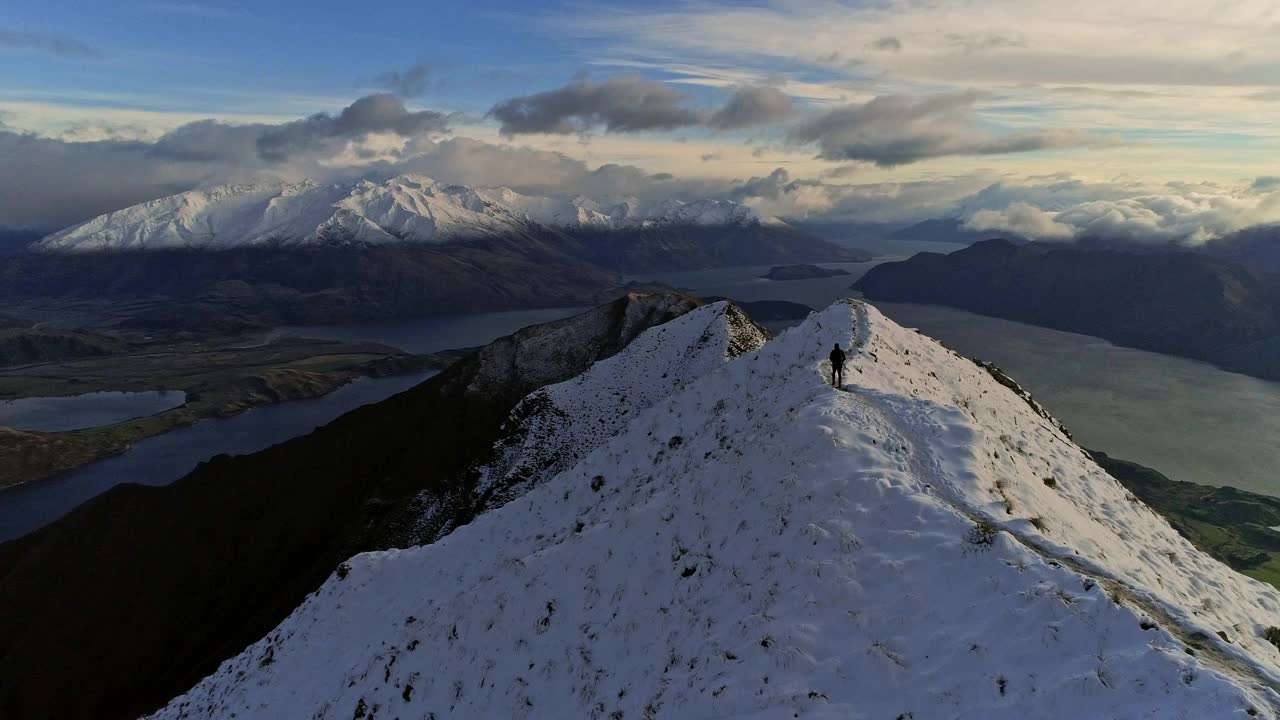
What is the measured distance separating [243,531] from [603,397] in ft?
148

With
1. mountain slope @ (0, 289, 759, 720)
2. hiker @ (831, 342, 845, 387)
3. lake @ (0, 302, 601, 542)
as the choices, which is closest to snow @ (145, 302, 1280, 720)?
hiker @ (831, 342, 845, 387)

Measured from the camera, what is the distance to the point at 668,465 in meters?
30.9

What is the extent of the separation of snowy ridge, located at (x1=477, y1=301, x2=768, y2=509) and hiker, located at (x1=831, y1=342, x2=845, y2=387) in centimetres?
2354

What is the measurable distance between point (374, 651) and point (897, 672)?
23076 millimetres

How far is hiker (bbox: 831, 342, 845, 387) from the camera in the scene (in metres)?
28.7

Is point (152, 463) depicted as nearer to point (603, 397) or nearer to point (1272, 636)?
point (603, 397)

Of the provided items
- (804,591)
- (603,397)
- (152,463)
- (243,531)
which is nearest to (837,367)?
(804,591)

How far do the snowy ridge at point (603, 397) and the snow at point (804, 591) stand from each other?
15799 mm

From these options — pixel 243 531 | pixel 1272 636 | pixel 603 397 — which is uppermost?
pixel 1272 636

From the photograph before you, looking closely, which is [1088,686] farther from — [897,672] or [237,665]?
[237,665]

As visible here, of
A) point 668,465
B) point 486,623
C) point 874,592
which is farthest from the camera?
point 668,465

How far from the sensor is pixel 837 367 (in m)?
29.1

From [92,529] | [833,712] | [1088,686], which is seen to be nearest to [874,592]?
[833,712]

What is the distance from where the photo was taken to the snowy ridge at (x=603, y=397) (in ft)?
173
